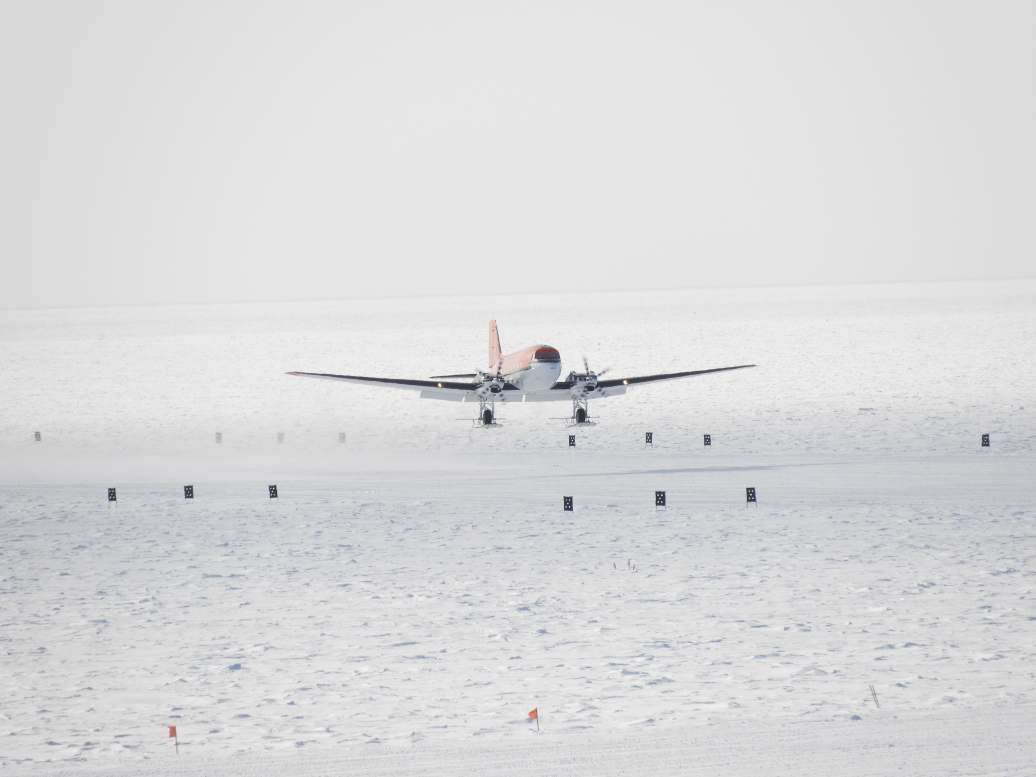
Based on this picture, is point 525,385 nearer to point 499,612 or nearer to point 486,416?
point 486,416

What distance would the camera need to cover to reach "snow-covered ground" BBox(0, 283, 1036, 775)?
15.5m

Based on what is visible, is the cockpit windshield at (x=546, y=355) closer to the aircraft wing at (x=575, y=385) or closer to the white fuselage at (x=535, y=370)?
the white fuselage at (x=535, y=370)

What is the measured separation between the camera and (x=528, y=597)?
23000 millimetres

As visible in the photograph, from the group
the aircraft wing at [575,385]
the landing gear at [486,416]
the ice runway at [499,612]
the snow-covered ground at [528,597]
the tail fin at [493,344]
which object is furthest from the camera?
the tail fin at [493,344]

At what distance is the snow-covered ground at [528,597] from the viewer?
→ 612 inches

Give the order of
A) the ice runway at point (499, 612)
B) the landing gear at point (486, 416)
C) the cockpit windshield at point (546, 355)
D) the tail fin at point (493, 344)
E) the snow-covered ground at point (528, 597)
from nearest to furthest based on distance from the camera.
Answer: the snow-covered ground at point (528, 597)
the ice runway at point (499, 612)
the landing gear at point (486, 416)
the cockpit windshield at point (546, 355)
the tail fin at point (493, 344)

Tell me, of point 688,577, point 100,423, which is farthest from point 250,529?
point 100,423

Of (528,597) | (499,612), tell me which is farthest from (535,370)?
(499,612)

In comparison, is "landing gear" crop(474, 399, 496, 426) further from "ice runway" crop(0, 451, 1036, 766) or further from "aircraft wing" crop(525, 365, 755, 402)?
"ice runway" crop(0, 451, 1036, 766)

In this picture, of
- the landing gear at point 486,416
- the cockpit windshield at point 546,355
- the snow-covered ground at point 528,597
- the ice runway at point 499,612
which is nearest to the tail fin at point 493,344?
the snow-covered ground at point 528,597

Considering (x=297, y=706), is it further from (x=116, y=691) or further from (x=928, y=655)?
(x=928, y=655)

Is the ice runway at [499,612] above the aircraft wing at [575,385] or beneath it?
beneath

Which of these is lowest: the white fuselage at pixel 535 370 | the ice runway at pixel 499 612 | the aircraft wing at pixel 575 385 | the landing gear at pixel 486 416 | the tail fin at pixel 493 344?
the ice runway at pixel 499 612

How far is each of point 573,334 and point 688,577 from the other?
128048 millimetres
